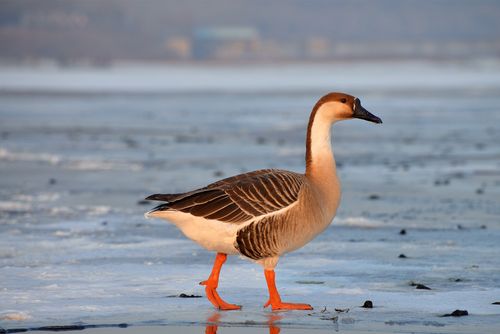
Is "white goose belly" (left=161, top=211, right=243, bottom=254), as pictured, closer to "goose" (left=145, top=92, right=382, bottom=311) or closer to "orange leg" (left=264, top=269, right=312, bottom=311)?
"goose" (left=145, top=92, right=382, bottom=311)

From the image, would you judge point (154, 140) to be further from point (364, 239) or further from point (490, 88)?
point (490, 88)

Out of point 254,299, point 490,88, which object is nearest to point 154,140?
point 254,299

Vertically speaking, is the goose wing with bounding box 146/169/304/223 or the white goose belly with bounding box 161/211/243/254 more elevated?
the goose wing with bounding box 146/169/304/223

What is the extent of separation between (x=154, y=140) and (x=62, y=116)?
875cm

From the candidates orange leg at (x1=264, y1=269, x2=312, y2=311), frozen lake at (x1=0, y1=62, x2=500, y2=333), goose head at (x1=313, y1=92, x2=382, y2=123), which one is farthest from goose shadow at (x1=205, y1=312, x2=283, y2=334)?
goose head at (x1=313, y1=92, x2=382, y2=123)

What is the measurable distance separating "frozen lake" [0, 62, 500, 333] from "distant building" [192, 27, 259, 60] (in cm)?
10781

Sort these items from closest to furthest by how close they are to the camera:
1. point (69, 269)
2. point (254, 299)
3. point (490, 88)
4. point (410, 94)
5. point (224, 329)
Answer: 1. point (224, 329)
2. point (254, 299)
3. point (69, 269)
4. point (410, 94)
5. point (490, 88)

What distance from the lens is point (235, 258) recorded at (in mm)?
9977

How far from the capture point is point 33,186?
49.0ft

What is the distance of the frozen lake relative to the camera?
7582 millimetres

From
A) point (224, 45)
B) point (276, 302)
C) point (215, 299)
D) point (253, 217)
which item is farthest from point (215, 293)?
point (224, 45)

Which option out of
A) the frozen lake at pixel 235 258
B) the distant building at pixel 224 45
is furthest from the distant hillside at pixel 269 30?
the frozen lake at pixel 235 258

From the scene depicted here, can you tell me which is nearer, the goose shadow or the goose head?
the goose shadow

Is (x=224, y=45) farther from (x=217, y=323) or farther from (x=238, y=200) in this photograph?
(x=217, y=323)
